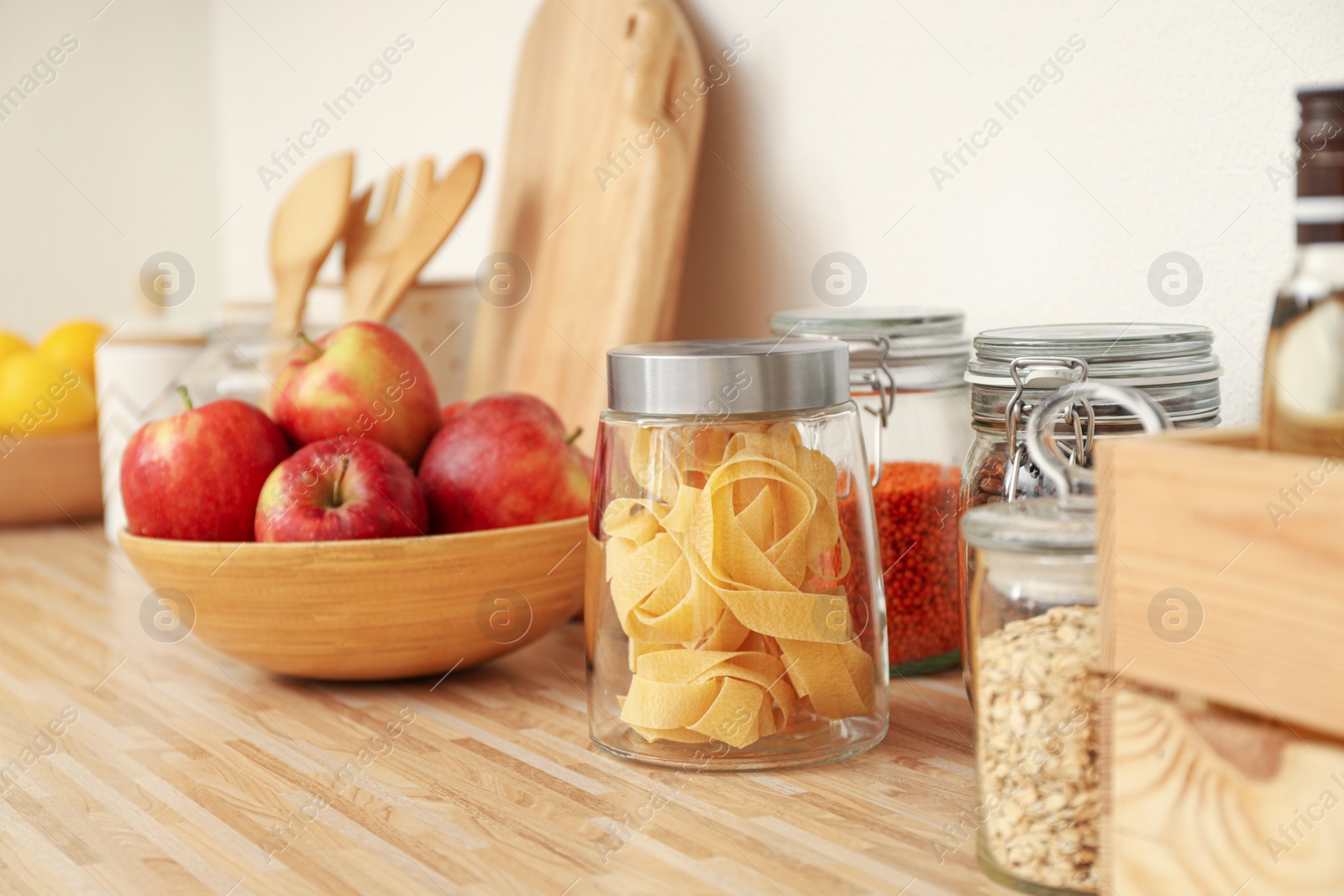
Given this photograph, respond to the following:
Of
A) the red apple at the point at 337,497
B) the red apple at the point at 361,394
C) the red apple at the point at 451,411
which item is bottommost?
the red apple at the point at 337,497

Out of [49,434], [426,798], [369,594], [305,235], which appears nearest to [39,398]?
[49,434]

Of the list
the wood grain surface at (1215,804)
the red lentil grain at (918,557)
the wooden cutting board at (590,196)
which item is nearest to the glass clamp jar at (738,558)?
the red lentil grain at (918,557)

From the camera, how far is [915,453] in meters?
0.85

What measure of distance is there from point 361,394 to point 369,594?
15 cm

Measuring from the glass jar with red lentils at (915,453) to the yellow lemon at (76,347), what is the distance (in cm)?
102

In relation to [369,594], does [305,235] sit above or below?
above

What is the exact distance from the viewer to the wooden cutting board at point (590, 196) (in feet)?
3.47

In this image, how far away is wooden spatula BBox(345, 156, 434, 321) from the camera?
125 cm

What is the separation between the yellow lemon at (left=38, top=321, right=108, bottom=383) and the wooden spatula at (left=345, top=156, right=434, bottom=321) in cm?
42

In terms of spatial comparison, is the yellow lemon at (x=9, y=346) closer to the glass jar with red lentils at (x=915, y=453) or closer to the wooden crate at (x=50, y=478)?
the wooden crate at (x=50, y=478)

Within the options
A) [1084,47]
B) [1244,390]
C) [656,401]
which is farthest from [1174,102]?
[656,401]

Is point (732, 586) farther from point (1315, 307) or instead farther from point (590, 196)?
point (590, 196)

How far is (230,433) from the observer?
85cm

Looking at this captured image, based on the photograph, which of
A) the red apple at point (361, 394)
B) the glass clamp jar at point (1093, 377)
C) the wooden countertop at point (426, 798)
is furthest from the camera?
the red apple at point (361, 394)
